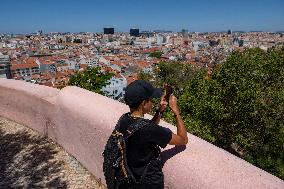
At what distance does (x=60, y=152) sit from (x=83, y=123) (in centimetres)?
145

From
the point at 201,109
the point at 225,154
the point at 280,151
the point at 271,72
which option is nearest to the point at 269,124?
the point at 280,151

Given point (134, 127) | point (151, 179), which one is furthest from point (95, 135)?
point (134, 127)

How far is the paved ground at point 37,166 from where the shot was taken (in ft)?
17.0

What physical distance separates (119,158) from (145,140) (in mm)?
290

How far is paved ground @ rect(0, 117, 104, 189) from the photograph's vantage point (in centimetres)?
518

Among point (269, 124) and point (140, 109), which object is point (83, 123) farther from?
point (269, 124)

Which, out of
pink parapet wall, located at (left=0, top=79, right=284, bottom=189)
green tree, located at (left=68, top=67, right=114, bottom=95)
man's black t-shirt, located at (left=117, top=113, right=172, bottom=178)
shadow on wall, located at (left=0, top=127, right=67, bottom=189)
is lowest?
shadow on wall, located at (left=0, top=127, right=67, bottom=189)

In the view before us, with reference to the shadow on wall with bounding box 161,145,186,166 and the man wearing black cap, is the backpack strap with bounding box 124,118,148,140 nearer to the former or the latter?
the man wearing black cap

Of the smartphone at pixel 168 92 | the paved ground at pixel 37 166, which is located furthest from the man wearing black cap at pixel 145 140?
the paved ground at pixel 37 166

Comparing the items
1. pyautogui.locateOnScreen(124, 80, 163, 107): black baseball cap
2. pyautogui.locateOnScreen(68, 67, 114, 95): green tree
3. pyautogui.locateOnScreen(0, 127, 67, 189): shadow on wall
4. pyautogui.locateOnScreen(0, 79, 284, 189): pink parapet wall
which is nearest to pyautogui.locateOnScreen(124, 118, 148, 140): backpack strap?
pyautogui.locateOnScreen(124, 80, 163, 107): black baseball cap

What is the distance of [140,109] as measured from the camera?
9.25 ft

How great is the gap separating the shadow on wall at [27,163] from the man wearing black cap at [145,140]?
2698mm

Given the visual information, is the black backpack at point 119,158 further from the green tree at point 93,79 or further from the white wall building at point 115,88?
the white wall building at point 115,88

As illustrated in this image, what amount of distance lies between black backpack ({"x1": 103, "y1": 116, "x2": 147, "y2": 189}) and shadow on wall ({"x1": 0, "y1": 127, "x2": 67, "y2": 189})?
8.16ft
